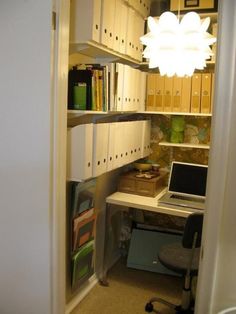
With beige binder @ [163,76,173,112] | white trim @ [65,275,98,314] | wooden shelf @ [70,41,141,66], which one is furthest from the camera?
beige binder @ [163,76,173,112]

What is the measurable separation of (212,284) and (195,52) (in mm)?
1294

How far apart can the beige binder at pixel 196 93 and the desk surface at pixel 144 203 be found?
84cm

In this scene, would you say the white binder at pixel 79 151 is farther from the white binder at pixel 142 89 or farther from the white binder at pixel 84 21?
the white binder at pixel 142 89

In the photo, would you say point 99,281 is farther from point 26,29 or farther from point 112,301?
point 26,29

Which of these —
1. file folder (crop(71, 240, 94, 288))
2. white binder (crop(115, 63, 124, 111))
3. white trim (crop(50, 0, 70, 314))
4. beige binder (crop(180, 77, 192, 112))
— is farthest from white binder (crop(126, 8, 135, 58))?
file folder (crop(71, 240, 94, 288))

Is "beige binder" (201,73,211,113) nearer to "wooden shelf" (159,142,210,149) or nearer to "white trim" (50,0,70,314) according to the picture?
"wooden shelf" (159,142,210,149)

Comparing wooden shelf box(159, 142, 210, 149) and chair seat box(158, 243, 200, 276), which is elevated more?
wooden shelf box(159, 142, 210, 149)

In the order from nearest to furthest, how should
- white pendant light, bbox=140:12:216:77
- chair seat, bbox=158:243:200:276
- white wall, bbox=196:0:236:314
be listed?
white wall, bbox=196:0:236:314
white pendant light, bbox=140:12:216:77
chair seat, bbox=158:243:200:276

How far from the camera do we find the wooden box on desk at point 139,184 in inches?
111

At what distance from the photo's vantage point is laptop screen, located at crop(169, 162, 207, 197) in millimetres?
2754

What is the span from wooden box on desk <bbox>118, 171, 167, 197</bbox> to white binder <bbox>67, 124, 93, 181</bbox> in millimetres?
857

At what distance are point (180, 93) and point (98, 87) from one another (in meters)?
0.92

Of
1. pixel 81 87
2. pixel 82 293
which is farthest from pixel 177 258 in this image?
pixel 81 87

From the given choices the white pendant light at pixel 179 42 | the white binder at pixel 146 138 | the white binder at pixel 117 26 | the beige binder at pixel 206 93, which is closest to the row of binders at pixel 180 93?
the beige binder at pixel 206 93
